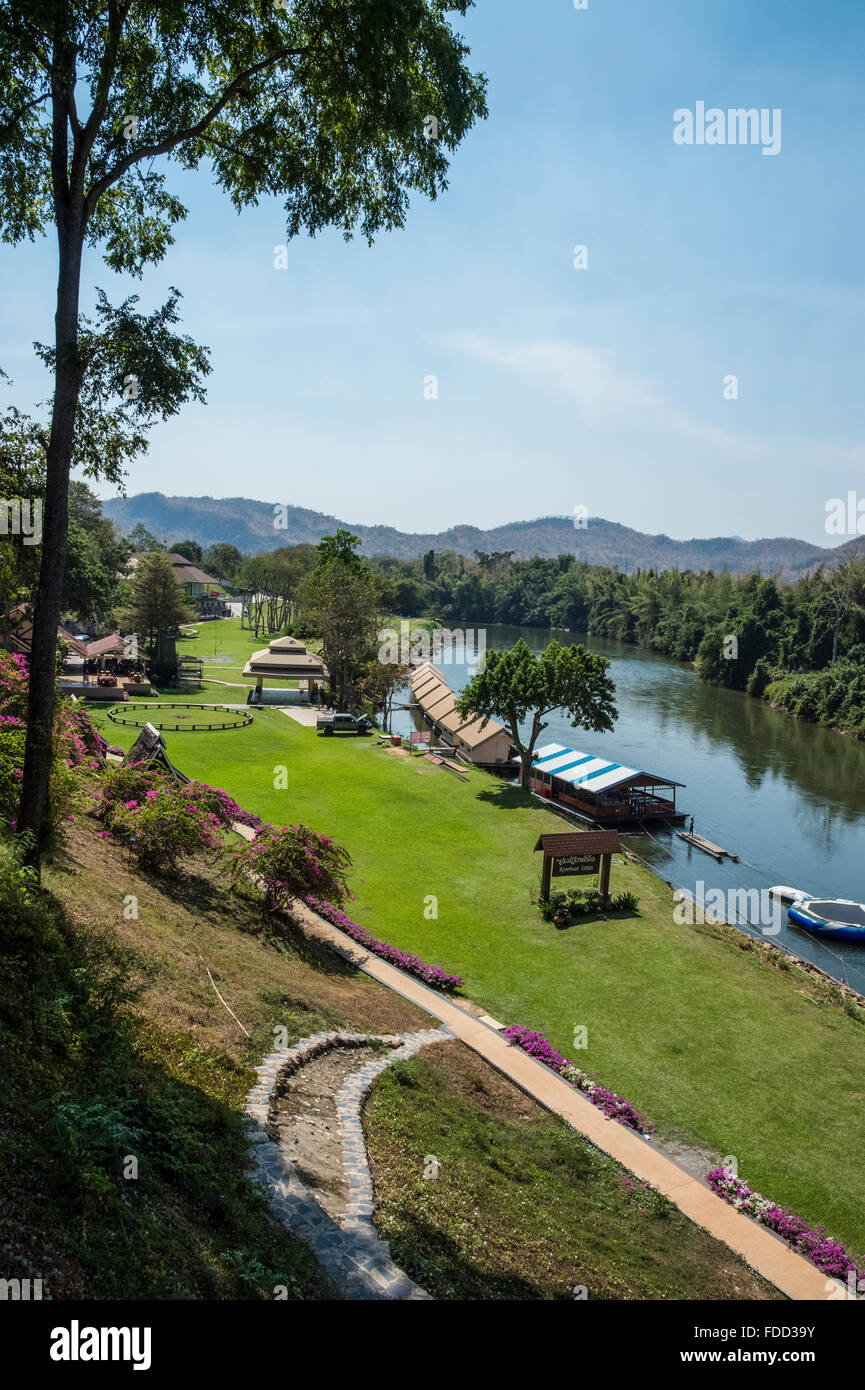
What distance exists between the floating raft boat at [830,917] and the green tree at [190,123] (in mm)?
26757

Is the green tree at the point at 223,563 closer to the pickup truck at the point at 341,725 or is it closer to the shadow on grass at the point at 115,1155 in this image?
the pickup truck at the point at 341,725

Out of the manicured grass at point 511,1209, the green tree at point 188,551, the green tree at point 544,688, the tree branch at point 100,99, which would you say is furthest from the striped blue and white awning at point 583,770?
the green tree at point 188,551

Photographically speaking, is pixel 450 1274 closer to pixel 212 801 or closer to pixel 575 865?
pixel 212 801

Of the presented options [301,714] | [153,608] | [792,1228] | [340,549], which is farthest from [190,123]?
[340,549]

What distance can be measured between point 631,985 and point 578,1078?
5.73 m

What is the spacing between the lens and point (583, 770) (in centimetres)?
4003

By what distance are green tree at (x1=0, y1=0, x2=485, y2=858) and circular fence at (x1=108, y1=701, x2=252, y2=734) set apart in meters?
29.1

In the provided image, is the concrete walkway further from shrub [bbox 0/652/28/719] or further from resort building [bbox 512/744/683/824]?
resort building [bbox 512/744/683/824]

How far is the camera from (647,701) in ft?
249

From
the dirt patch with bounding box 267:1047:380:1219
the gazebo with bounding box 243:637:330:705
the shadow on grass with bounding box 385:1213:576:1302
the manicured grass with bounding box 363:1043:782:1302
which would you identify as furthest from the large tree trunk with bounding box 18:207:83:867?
the gazebo with bounding box 243:637:330:705

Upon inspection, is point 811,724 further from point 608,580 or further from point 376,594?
point 608,580
